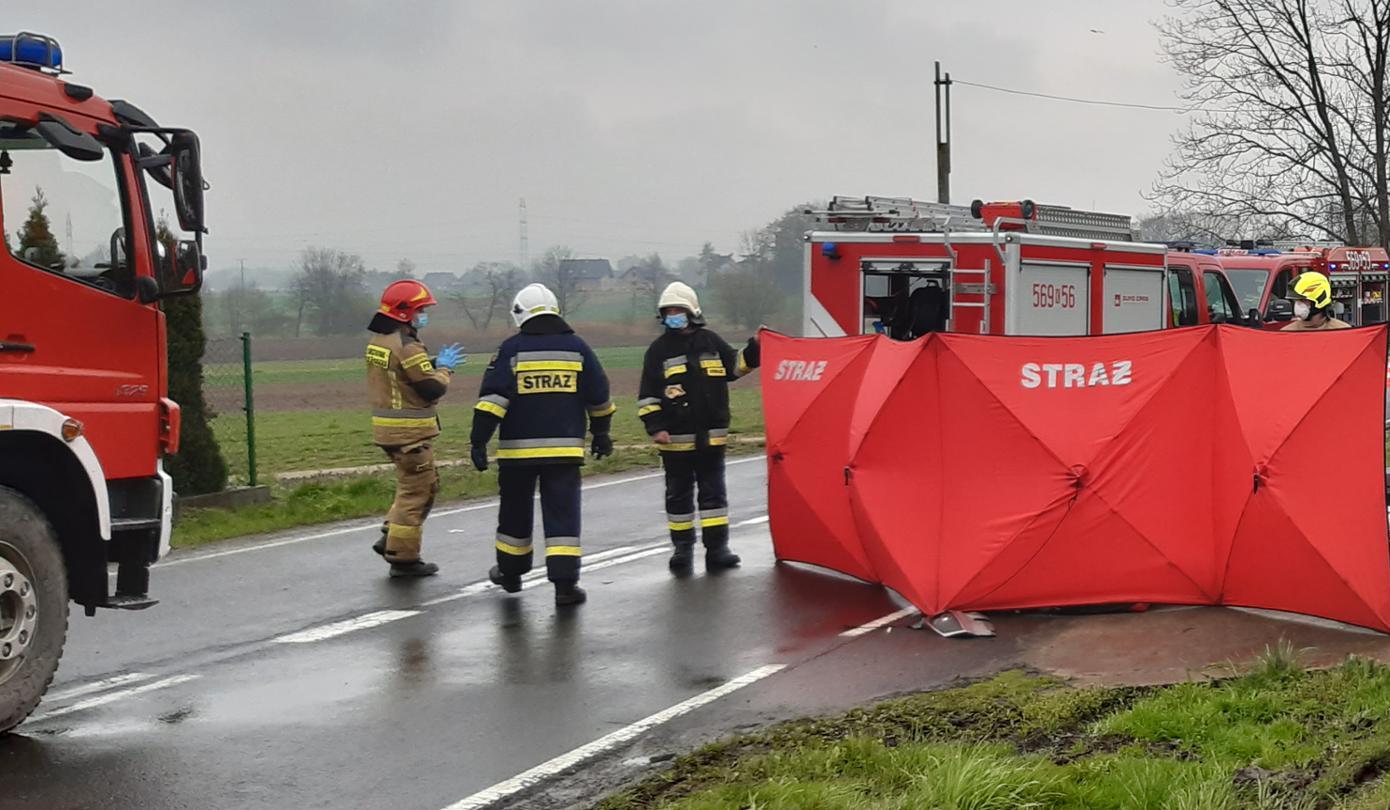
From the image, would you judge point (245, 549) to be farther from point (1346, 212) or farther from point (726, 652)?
point (1346, 212)

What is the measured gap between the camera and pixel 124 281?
686 cm

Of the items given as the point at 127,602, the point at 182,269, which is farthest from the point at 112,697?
the point at 182,269

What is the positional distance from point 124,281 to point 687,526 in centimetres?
454

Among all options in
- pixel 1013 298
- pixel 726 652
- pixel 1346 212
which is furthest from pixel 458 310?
pixel 726 652

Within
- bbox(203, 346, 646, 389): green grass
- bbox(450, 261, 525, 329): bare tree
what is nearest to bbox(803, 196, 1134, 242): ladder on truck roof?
bbox(203, 346, 646, 389): green grass

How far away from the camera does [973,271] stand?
529 inches

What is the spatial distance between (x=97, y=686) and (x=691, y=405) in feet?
14.1

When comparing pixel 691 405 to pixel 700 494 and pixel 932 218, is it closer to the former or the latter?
pixel 700 494

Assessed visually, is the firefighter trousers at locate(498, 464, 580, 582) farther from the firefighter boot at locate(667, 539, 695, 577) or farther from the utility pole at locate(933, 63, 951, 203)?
the utility pole at locate(933, 63, 951, 203)

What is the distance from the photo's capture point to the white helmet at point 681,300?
399 inches

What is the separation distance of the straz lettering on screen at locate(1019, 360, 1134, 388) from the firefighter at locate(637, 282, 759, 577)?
2.42m

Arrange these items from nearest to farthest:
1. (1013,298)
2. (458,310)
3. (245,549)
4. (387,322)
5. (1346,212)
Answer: (387,322) < (245,549) < (1013,298) < (1346,212) < (458,310)

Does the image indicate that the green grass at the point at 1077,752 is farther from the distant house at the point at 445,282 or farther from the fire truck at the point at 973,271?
the distant house at the point at 445,282

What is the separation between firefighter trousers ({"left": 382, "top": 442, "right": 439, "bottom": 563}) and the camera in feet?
33.0
